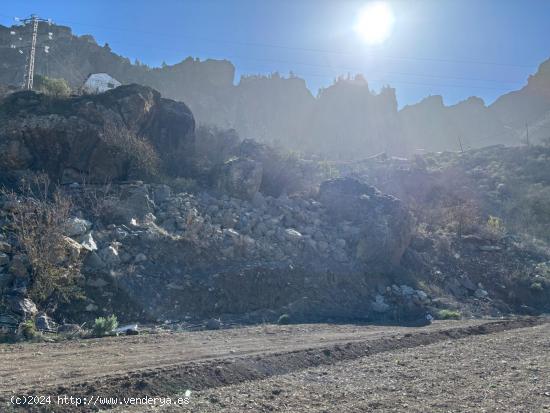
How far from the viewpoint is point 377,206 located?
18891 mm

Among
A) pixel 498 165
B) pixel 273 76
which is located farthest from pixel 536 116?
pixel 498 165

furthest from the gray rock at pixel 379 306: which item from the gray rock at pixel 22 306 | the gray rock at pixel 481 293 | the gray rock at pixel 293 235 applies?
the gray rock at pixel 22 306

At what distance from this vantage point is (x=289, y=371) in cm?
745

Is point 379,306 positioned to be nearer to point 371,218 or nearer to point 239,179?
point 371,218

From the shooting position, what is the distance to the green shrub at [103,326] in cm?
955

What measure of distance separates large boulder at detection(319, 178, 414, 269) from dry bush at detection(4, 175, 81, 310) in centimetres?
906

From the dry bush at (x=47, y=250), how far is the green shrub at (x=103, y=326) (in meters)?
1.38

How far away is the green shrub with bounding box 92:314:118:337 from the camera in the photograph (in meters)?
9.55

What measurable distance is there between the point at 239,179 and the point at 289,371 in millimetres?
12598

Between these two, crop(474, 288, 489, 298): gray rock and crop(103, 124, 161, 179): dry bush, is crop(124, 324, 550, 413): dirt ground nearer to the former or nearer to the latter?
crop(474, 288, 489, 298): gray rock

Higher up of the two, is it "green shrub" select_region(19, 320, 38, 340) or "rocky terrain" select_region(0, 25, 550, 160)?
"rocky terrain" select_region(0, 25, 550, 160)

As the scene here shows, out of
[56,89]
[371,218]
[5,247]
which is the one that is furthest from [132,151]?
[371,218]

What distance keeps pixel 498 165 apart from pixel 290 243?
28.7 m

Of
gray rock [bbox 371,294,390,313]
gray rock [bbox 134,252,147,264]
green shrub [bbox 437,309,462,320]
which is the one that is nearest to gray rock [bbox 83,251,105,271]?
gray rock [bbox 134,252,147,264]
